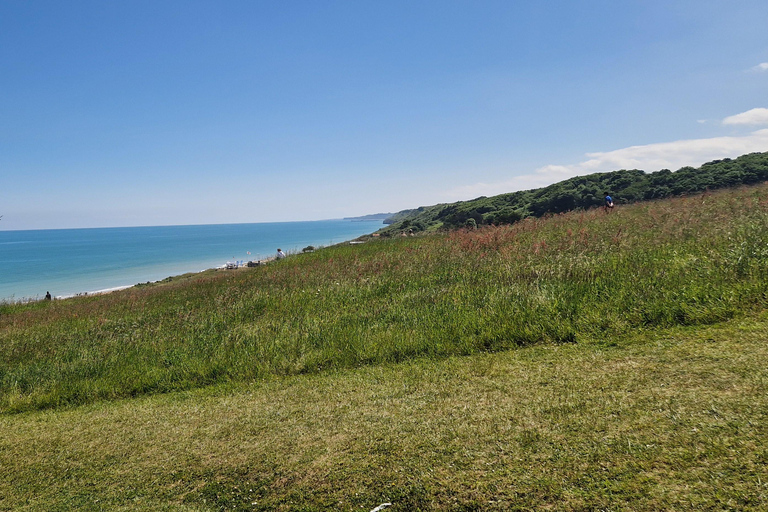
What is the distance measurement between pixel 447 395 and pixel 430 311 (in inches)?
127

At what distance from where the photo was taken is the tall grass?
5.71m

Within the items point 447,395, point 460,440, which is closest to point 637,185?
point 447,395

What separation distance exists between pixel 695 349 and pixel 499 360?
2.09 metres

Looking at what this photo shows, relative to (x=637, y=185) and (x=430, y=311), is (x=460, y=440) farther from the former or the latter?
(x=637, y=185)

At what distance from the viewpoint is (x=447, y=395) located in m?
4.18

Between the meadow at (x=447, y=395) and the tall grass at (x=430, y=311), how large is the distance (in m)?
0.05

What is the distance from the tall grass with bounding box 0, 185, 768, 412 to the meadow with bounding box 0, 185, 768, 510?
1.9 inches

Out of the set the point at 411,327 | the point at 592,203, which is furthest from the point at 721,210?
the point at 592,203

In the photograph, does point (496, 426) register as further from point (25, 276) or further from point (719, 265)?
point (25, 276)

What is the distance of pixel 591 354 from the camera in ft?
15.2

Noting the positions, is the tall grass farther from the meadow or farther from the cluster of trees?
the cluster of trees

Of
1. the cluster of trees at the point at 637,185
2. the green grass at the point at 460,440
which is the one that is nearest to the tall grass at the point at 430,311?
the green grass at the point at 460,440

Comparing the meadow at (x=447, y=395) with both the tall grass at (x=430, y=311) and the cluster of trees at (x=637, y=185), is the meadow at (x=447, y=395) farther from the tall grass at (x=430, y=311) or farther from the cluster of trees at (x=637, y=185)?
the cluster of trees at (x=637, y=185)

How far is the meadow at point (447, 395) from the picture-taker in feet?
8.78
